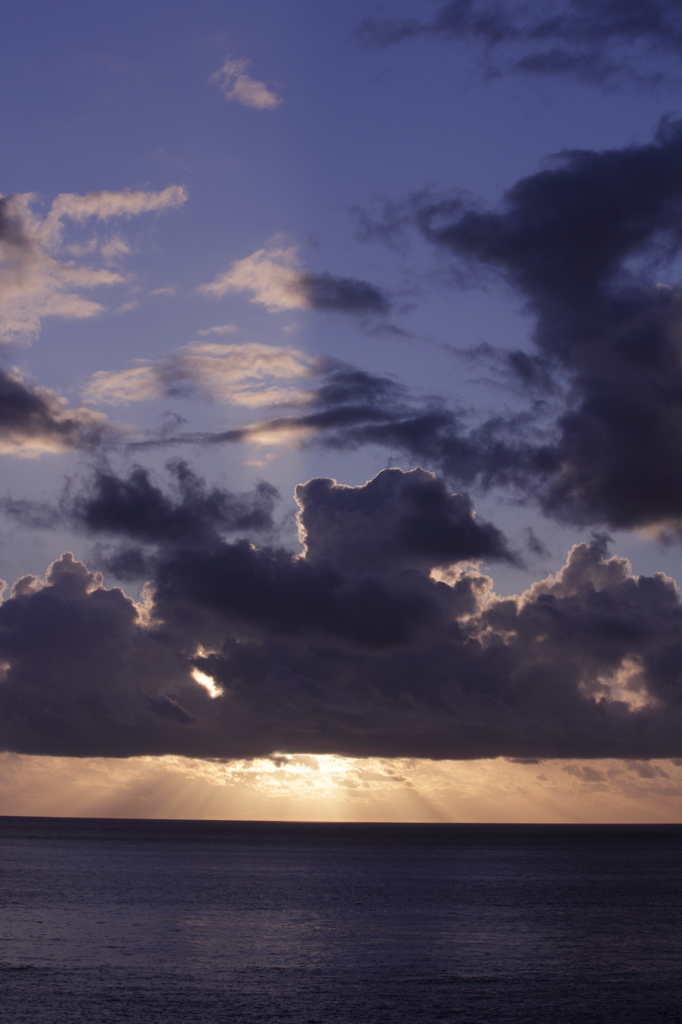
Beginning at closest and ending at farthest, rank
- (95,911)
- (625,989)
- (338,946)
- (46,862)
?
(625,989) < (338,946) < (95,911) < (46,862)

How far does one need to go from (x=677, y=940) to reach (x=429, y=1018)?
42.8m

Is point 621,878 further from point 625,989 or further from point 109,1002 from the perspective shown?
point 109,1002

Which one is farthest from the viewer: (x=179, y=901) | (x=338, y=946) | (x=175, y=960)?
(x=179, y=901)

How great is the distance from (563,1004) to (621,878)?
11206 cm

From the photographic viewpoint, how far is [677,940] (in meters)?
88.1

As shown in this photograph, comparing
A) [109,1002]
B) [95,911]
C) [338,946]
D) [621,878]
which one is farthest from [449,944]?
[621,878]

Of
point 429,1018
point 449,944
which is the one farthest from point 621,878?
point 429,1018

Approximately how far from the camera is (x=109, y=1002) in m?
59.2

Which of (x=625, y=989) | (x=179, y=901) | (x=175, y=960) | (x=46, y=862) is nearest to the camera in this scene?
(x=625, y=989)

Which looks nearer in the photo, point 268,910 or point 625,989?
point 625,989

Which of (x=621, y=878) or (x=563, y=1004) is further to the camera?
(x=621, y=878)

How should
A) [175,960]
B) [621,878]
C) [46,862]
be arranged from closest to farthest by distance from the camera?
[175,960] < [621,878] < [46,862]

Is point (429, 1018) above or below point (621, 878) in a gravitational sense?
above

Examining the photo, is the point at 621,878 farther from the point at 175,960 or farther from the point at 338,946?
the point at 175,960
